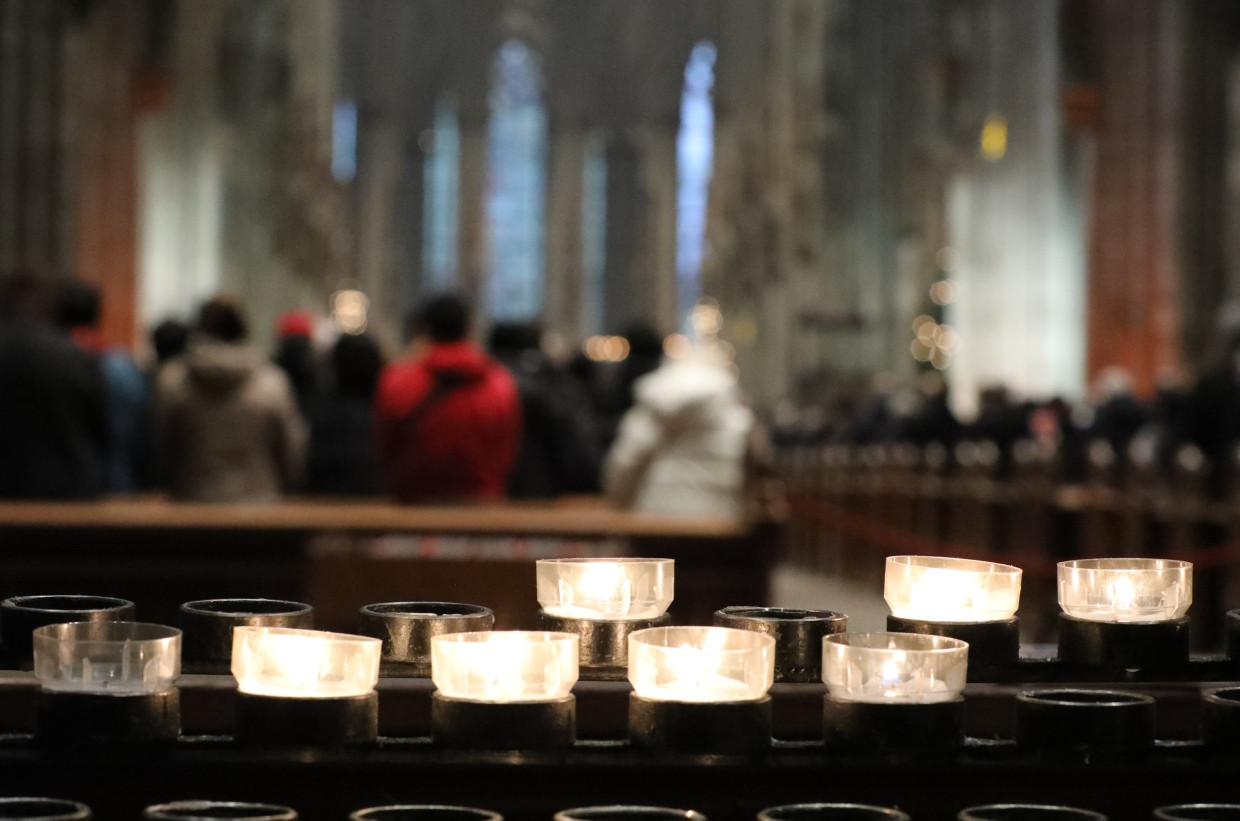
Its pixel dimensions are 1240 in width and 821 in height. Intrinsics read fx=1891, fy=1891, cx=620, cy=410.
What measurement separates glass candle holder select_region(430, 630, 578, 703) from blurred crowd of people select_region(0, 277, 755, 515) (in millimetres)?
5382

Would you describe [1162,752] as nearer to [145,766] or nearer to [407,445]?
[145,766]

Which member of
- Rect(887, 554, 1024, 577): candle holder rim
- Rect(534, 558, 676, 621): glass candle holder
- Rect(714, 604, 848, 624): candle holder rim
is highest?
Rect(887, 554, 1024, 577): candle holder rim

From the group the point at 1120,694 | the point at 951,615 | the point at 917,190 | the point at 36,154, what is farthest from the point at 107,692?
the point at 917,190

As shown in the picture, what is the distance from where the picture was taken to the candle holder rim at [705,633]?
152cm

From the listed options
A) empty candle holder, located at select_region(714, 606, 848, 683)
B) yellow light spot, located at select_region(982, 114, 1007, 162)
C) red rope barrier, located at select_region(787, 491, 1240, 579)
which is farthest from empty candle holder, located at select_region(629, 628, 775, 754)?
yellow light spot, located at select_region(982, 114, 1007, 162)

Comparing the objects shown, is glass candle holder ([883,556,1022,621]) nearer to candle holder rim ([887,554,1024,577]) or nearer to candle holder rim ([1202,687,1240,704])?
candle holder rim ([887,554,1024,577])

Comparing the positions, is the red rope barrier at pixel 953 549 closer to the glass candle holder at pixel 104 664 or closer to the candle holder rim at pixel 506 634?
the candle holder rim at pixel 506 634

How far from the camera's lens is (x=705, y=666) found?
60.0 inches

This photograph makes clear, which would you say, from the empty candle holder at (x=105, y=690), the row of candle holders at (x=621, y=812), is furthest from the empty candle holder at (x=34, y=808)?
the empty candle holder at (x=105, y=690)

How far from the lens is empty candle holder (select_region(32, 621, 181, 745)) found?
1509mm

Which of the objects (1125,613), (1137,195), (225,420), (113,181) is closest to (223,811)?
(1125,613)

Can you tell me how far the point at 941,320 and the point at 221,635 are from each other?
27.8 metres

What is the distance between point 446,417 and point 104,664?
18.0ft

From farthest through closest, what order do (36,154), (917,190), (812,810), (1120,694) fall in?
(917,190), (36,154), (1120,694), (812,810)
